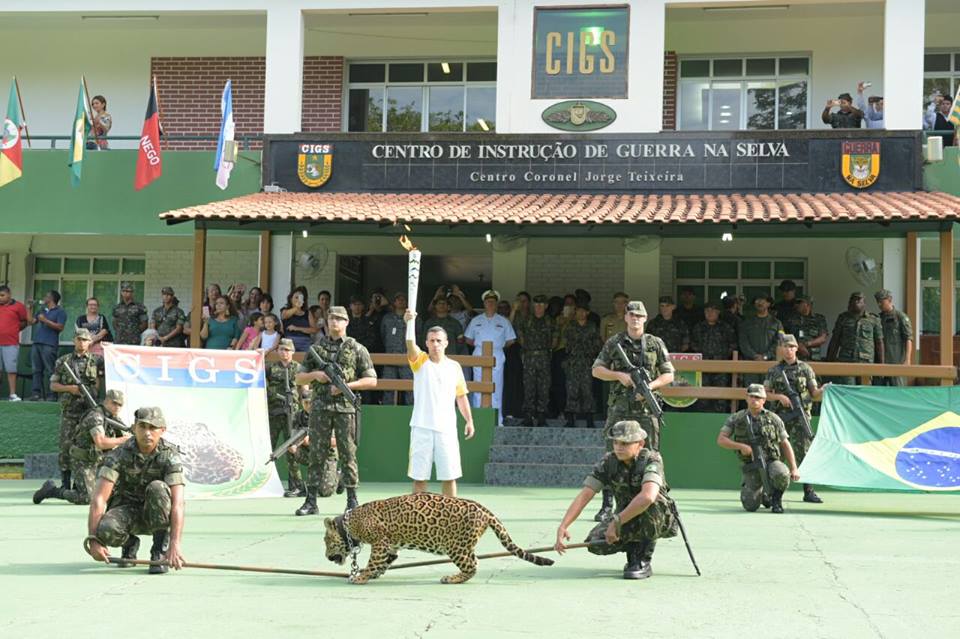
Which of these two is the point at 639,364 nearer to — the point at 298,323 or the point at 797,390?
the point at 797,390

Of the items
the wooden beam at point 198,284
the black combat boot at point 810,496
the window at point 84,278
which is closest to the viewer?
the black combat boot at point 810,496

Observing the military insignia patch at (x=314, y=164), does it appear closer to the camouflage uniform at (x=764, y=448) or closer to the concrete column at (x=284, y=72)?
the concrete column at (x=284, y=72)

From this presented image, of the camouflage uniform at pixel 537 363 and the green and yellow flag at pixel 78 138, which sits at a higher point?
the green and yellow flag at pixel 78 138

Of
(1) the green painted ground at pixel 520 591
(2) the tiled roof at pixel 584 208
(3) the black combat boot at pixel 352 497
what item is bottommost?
(1) the green painted ground at pixel 520 591

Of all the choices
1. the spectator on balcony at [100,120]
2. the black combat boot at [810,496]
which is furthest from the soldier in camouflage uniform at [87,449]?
the spectator on balcony at [100,120]

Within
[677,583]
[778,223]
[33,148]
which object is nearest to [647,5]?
[778,223]

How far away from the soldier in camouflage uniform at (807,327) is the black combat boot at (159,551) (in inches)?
413

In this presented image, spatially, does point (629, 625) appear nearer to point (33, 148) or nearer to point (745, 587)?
point (745, 587)

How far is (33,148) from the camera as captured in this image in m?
21.1

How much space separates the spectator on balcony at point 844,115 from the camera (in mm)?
18688

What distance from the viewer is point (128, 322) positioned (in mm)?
18875

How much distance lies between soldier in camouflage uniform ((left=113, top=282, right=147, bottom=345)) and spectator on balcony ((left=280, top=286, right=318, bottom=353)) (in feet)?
8.99

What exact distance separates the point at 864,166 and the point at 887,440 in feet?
19.5

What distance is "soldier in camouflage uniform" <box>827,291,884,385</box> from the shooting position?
Result: 16453mm
